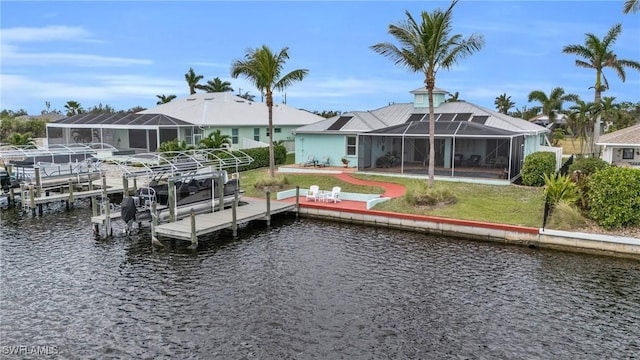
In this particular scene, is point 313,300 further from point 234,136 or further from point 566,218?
point 234,136

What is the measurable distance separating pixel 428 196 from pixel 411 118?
1329cm

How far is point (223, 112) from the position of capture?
125 feet

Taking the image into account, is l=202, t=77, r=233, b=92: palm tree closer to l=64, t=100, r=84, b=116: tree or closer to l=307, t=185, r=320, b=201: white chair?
l=64, t=100, r=84, b=116: tree

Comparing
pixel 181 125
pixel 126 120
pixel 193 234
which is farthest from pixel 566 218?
pixel 126 120

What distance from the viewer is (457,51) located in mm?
18859

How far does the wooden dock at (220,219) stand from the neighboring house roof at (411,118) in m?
10.9

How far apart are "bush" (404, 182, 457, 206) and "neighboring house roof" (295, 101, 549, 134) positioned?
9.76m

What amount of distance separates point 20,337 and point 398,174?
65.6 ft

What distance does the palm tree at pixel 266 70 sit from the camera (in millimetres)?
21641

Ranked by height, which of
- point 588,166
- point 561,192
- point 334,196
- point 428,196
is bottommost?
point 334,196

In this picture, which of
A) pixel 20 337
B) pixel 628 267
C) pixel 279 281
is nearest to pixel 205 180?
pixel 279 281

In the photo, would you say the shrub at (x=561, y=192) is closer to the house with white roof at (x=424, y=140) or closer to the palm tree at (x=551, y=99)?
the house with white roof at (x=424, y=140)

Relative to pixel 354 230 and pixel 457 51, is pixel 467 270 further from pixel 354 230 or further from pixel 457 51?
pixel 457 51

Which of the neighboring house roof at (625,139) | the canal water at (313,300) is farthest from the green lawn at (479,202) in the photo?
the neighboring house roof at (625,139)
